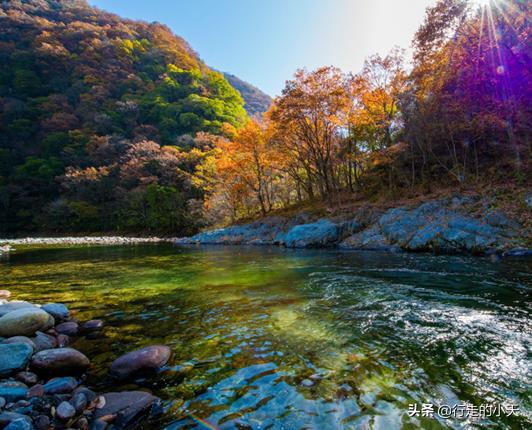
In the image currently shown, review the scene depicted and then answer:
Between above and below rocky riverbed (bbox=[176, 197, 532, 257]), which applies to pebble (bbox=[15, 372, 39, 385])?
below

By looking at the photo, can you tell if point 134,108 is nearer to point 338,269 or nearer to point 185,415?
point 338,269

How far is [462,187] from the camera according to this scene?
59.3ft

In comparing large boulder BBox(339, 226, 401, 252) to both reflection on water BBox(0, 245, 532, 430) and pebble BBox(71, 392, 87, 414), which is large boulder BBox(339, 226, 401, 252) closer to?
reflection on water BBox(0, 245, 532, 430)

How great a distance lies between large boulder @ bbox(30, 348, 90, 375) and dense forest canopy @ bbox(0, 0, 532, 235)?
2121 cm

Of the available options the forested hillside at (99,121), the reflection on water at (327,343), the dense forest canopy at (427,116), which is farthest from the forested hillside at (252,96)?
the reflection on water at (327,343)

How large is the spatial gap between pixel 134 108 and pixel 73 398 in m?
82.1

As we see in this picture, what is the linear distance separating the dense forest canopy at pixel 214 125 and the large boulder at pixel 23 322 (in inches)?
857

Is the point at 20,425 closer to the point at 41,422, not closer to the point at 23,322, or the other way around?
the point at 41,422

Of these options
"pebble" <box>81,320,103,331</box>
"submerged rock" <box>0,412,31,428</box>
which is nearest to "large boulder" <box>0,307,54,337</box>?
"pebble" <box>81,320,103,331</box>

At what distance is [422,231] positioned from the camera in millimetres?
15547

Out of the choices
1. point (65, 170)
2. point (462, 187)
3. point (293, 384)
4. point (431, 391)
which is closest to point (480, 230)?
point (462, 187)

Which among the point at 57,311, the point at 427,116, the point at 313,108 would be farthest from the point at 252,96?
the point at 57,311

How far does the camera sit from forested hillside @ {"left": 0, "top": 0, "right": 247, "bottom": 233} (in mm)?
52000

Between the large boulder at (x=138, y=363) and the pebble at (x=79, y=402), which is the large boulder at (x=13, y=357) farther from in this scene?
the pebble at (x=79, y=402)
